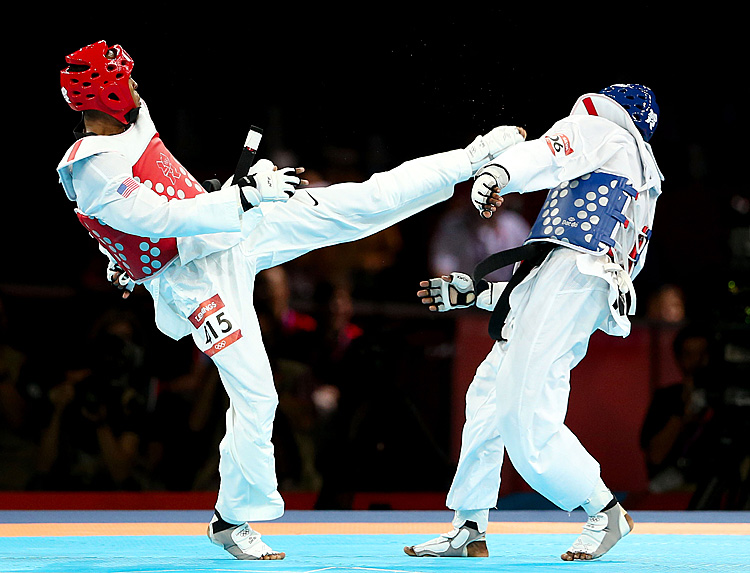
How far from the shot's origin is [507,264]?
3734mm

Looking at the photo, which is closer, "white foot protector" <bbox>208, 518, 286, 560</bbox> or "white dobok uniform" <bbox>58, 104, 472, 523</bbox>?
"white dobok uniform" <bbox>58, 104, 472, 523</bbox>

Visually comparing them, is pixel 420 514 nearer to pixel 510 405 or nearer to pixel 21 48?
pixel 510 405

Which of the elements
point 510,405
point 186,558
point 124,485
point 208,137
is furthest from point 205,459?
point 510,405

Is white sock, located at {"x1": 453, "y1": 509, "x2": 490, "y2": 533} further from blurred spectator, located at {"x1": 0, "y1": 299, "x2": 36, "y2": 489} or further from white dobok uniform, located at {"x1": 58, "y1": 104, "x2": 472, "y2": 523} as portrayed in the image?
blurred spectator, located at {"x1": 0, "y1": 299, "x2": 36, "y2": 489}

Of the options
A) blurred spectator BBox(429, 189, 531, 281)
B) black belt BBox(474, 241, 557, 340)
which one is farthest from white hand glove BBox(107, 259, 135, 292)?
blurred spectator BBox(429, 189, 531, 281)

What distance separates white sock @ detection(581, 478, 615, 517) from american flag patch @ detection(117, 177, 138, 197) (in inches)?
73.4

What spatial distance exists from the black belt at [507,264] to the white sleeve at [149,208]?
931 millimetres

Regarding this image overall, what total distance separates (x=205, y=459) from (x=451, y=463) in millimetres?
1462

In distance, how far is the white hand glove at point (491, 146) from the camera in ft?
13.0

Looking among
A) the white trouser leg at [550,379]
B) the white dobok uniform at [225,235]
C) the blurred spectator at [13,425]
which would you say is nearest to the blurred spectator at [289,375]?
the blurred spectator at [13,425]

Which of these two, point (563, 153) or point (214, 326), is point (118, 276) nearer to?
point (214, 326)

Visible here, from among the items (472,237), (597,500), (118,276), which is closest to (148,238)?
(118,276)

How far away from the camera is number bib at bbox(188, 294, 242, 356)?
3688 millimetres

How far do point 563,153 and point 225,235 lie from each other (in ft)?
4.06
